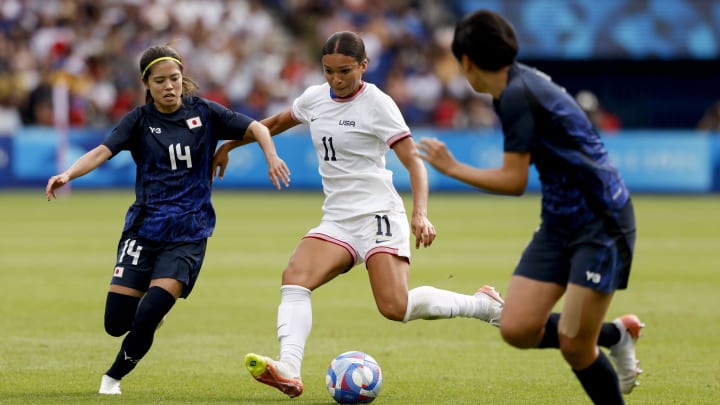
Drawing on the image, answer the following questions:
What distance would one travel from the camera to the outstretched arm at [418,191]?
24.0ft

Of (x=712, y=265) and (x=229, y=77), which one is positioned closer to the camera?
(x=712, y=265)

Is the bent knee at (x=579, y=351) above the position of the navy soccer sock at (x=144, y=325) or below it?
above

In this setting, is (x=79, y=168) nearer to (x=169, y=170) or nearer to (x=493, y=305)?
(x=169, y=170)

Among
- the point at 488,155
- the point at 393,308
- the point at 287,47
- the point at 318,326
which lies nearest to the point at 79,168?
the point at 393,308

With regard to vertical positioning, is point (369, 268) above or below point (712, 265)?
above

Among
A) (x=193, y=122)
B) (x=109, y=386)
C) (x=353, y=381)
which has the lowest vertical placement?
(x=109, y=386)

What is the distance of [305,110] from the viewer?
809 centimetres

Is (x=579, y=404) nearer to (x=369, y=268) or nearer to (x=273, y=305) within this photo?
(x=369, y=268)

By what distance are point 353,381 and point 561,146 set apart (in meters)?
2.14

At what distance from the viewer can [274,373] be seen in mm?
7066

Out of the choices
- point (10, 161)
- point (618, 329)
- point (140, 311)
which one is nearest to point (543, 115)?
point (618, 329)

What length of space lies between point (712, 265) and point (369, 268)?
867 centimetres

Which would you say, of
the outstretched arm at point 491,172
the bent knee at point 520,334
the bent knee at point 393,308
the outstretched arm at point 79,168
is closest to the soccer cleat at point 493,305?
the bent knee at point 393,308

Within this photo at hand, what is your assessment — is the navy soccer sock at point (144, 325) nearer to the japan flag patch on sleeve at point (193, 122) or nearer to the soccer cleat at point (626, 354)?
the japan flag patch on sleeve at point (193, 122)
